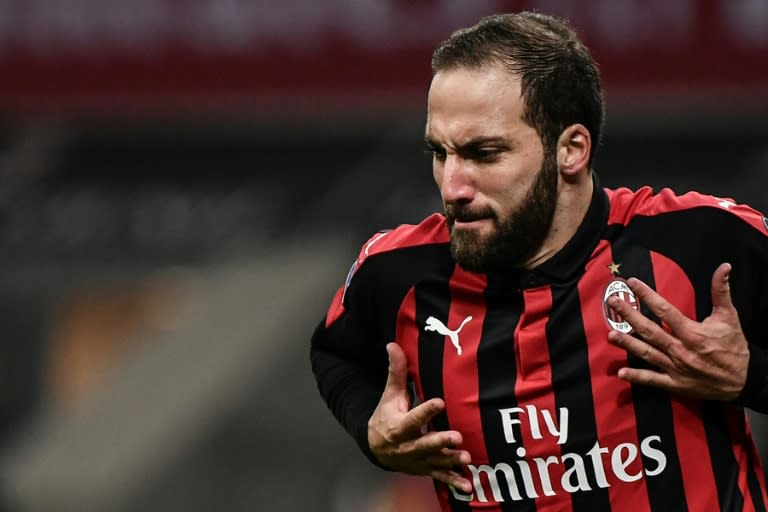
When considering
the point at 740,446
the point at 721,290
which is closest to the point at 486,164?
the point at 721,290

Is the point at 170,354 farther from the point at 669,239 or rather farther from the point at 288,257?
the point at 669,239

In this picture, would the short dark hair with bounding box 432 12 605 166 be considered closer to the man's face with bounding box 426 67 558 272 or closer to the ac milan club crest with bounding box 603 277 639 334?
the man's face with bounding box 426 67 558 272

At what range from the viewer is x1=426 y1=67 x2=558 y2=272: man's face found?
2.21 m

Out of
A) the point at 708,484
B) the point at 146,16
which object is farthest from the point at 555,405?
the point at 146,16

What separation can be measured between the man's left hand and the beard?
0.68 feet

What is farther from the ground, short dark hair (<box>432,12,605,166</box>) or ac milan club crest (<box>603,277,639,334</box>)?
short dark hair (<box>432,12,605,166</box>)

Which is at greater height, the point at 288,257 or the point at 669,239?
the point at 669,239

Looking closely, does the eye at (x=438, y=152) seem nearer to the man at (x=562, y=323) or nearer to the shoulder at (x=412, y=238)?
the man at (x=562, y=323)

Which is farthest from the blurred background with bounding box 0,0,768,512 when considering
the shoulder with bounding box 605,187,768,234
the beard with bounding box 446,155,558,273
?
the beard with bounding box 446,155,558,273

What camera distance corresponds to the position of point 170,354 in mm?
6410

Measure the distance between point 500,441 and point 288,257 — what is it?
419 centimetres

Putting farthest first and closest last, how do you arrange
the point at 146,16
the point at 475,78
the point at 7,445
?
the point at 7,445 < the point at 146,16 < the point at 475,78

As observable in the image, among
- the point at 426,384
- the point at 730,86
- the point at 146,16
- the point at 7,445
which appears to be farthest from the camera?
the point at 7,445

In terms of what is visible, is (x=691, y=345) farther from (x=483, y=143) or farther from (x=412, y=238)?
(x=412, y=238)
